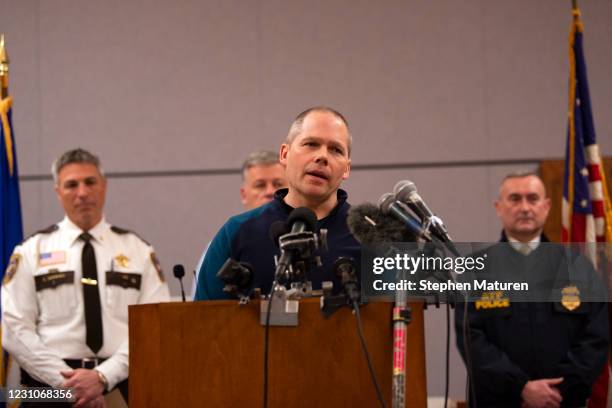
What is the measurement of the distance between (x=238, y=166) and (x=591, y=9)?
2542mm

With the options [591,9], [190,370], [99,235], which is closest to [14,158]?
[99,235]

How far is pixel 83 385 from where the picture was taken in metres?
3.38

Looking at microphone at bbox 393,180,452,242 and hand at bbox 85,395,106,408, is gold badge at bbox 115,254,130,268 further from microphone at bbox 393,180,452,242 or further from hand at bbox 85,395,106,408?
microphone at bbox 393,180,452,242

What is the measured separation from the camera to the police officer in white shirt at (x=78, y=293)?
3.51 metres

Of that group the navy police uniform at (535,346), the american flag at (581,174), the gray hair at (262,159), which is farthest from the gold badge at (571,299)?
the gray hair at (262,159)

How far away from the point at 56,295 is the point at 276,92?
2193 mm

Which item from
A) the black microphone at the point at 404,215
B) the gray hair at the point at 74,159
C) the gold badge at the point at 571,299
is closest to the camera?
the black microphone at the point at 404,215

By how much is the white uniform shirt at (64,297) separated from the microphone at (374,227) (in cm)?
195

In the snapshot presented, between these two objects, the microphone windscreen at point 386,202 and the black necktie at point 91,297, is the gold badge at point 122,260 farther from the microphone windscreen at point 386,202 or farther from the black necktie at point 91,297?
the microphone windscreen at point 386,202

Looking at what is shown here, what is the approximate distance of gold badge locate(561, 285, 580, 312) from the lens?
3342mm

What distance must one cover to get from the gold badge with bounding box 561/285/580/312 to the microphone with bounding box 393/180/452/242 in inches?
69.0

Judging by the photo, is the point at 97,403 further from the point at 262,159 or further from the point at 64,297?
the point at 262,159

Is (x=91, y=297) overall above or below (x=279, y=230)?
below

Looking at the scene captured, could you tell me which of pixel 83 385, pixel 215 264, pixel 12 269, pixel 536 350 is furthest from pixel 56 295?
pixel 536 350
